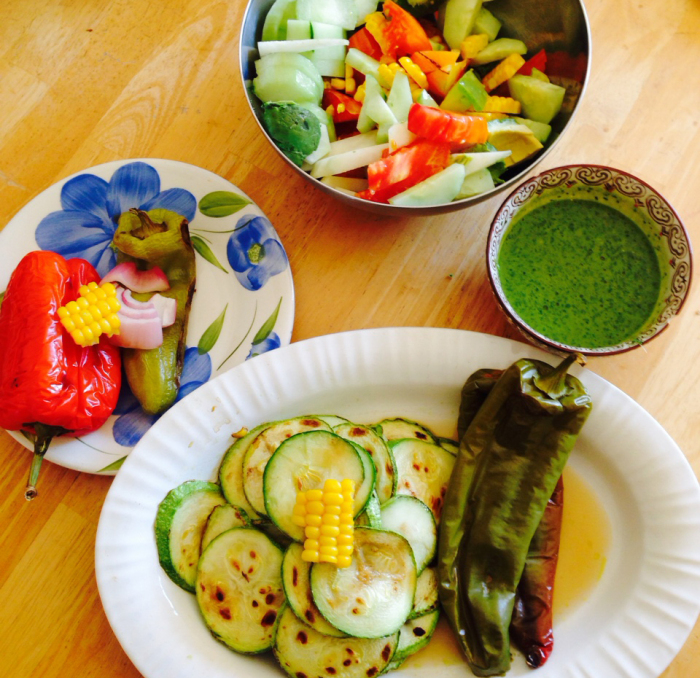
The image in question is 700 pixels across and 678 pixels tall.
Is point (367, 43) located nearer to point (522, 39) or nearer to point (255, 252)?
point (522, 39)

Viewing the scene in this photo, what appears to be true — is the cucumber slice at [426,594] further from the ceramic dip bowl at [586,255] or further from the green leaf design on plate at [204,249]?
the green leaf design on plate at [204,249]

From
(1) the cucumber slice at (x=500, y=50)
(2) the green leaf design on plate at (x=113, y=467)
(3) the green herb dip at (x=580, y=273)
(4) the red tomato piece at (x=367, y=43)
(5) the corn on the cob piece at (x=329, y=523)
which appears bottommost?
(2) the green leaf design on plate at (x=113, y=467)

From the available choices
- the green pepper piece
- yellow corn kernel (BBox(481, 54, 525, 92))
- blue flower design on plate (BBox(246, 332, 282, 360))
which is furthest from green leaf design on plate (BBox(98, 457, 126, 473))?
yellow corn kernel (BBox(481, 54, 525, 92))

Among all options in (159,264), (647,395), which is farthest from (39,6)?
(647,395)

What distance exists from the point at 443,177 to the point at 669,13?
1.12m

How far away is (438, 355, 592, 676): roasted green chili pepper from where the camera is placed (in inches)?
55.6

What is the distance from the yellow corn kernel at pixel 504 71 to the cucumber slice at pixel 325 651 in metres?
1.49

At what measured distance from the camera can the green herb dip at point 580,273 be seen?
1562 millimetres

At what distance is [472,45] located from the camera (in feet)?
5.04

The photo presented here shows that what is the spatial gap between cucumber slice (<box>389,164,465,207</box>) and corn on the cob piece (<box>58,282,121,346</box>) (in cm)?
85

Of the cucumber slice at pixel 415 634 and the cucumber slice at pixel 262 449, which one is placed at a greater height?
the cucumber slice at pixel 262 449

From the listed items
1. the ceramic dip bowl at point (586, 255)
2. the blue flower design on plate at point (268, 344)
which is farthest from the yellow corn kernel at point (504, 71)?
the blue flower design on plate at point (268, 344)

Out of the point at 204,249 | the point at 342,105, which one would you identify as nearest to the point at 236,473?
the point at 204,249

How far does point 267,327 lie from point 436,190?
0.63 m
